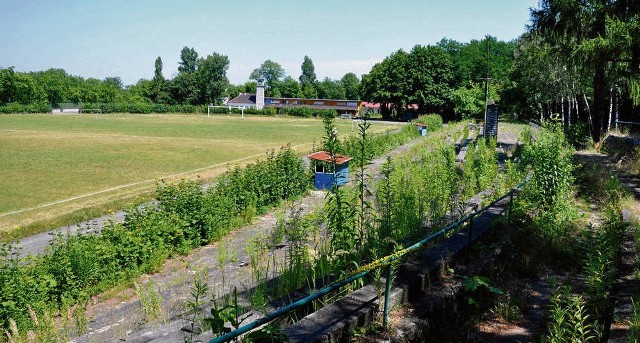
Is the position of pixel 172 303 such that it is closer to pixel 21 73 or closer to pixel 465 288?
pixel 465 288

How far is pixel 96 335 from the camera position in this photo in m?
5.68

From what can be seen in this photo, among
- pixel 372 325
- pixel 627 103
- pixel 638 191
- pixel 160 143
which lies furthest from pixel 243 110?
pixel 372 325

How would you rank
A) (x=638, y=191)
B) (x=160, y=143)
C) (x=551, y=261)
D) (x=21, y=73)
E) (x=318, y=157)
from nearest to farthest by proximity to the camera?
(x=551, y=261), (x=638, y=191), (x=318, y=157), (x=160, y=143), (x=21, y=73)

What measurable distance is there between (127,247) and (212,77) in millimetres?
107542

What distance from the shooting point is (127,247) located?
865 cm

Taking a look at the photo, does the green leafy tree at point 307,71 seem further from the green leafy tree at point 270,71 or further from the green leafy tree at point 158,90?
the green leafy tree at point 158,90

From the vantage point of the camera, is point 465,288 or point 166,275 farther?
point 166,275

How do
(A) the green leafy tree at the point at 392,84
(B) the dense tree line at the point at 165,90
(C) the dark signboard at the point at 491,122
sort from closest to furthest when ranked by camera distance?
1. (C) the dark signboard at the point at 491,122
2. (A) the green leafy tree at the point at 392,84
3. (B) the dense tree line at the point at 165,90

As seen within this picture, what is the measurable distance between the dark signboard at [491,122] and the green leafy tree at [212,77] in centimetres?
9232

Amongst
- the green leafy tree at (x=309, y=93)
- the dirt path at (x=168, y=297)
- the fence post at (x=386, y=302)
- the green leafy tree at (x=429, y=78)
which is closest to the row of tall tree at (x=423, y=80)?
the green leafy tree at (x=429, y=78)

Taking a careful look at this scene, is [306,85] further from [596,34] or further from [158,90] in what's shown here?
[596,34]

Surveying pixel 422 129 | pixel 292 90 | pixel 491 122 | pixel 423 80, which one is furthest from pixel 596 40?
pixel 292 90

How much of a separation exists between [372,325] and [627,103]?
113 feet

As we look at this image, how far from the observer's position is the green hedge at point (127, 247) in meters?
6.66
